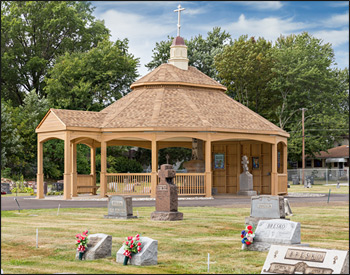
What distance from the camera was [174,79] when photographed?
3916 centimetres

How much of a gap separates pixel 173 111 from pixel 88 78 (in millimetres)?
24047

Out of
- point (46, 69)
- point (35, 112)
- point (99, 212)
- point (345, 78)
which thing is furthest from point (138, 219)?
point (345, 78)

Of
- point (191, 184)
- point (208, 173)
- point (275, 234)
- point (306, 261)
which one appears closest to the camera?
point (306, 261)

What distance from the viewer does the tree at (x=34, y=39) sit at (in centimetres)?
6336

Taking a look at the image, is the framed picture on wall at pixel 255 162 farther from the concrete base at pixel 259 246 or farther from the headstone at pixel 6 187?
the concrete base at pixel 259 246

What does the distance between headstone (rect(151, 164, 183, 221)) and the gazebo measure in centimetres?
1163

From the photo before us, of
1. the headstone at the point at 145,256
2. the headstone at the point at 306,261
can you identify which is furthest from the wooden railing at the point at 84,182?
the headstone at the point at 306,261

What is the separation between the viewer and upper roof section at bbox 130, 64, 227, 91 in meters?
39.2

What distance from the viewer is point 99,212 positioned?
24.7m

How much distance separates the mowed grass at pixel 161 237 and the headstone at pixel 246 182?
12.5 m

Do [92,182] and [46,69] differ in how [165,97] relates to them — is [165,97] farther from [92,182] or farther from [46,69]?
[46,69]

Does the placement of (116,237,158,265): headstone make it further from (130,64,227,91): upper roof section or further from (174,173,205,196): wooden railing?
(130,64,227,91): upper roof section

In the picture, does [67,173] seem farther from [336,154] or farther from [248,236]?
[336,154]

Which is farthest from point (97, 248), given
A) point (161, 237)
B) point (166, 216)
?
A: point (166, 216)
